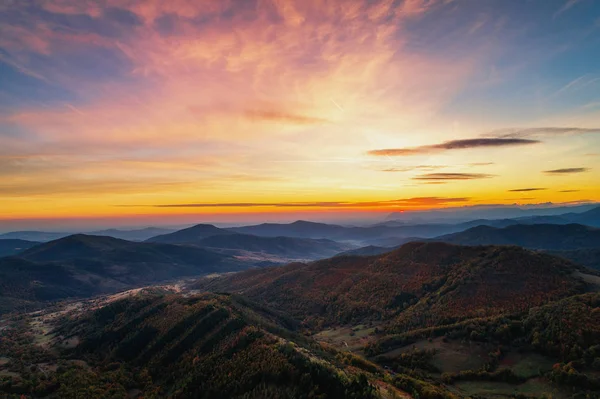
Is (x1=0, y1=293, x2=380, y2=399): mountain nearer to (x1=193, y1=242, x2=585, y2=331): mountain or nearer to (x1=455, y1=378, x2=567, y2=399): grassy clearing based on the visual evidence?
(x1=455, y1=378, x2=567, y2=399): grassy clearing

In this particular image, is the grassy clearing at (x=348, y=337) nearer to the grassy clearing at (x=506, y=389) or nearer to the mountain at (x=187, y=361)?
the mountain at (x=187, y=361)

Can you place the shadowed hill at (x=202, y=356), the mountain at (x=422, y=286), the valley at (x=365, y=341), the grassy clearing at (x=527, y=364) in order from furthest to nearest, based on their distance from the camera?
the mountain at (x=422, y=286), the grassy clearing at (x=527, y=364), the valley at (x=365, y=341), the shadowed hill at (x=202, y=356)

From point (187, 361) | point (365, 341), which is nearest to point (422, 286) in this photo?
point (365, 341)

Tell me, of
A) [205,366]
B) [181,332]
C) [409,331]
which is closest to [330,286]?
[409,331]

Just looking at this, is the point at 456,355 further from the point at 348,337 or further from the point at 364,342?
the point at 348,337


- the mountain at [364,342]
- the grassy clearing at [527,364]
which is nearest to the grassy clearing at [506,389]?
the mountain at [364,342]
